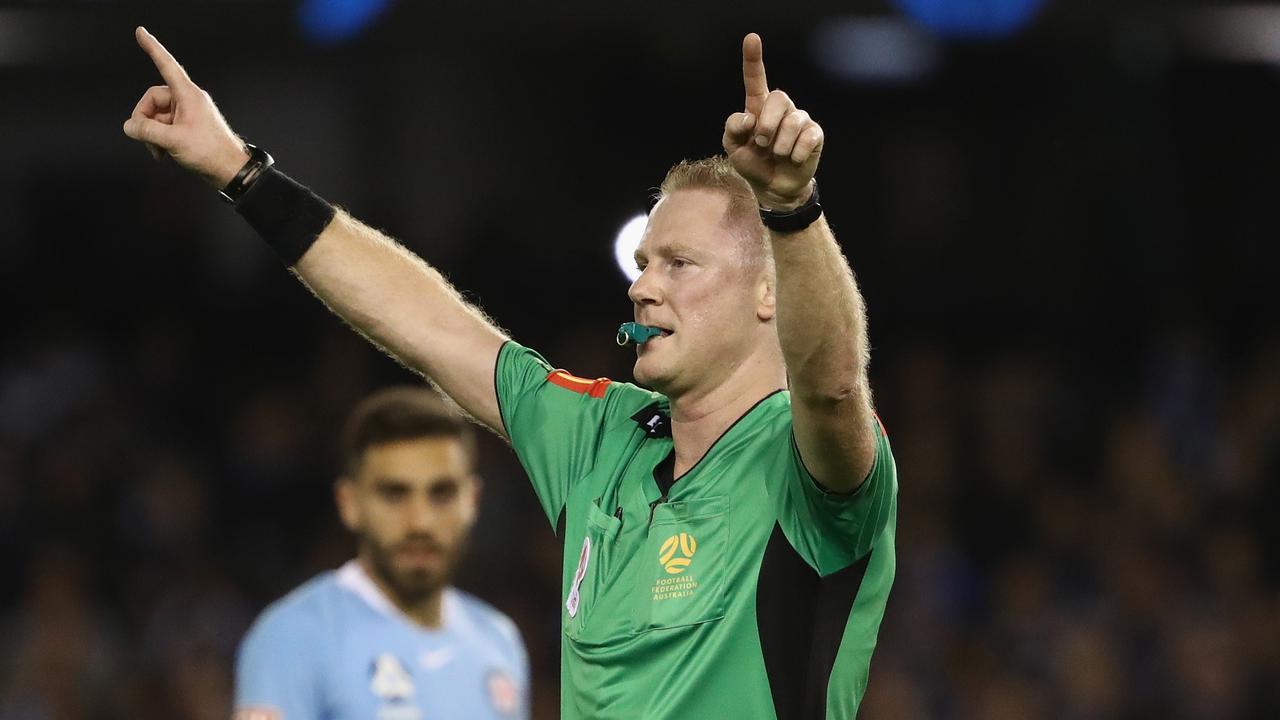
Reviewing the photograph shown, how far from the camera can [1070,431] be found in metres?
9.23

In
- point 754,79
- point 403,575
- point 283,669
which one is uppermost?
point 754,79

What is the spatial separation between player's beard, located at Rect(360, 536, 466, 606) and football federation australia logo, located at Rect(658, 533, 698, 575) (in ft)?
6.23

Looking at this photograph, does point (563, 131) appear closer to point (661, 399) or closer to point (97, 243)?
point (97, 243)

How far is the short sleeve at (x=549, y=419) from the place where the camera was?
11.3 feet

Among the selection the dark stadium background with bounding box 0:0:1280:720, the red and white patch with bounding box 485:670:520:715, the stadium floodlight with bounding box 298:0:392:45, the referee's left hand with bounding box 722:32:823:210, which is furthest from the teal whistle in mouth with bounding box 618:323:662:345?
the stadium floodlight with bounding box 298:0:392:45

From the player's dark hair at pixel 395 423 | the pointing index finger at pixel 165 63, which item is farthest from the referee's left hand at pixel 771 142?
the player's dark hair at pixel 395 423

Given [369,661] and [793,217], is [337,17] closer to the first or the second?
[369,661]

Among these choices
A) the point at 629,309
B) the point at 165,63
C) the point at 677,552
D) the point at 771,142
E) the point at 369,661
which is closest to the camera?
the point at 771,142

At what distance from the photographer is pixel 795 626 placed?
9.69 ft

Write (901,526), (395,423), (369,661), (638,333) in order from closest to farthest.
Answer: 1. (638,333)
2. (369,661)
3. (395,423)
4. (901,526)

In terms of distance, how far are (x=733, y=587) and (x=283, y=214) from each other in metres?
1.23

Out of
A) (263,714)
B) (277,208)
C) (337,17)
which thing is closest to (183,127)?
(277,208)

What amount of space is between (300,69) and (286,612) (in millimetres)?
7539

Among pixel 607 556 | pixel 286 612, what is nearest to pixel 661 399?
pixel 607 556
